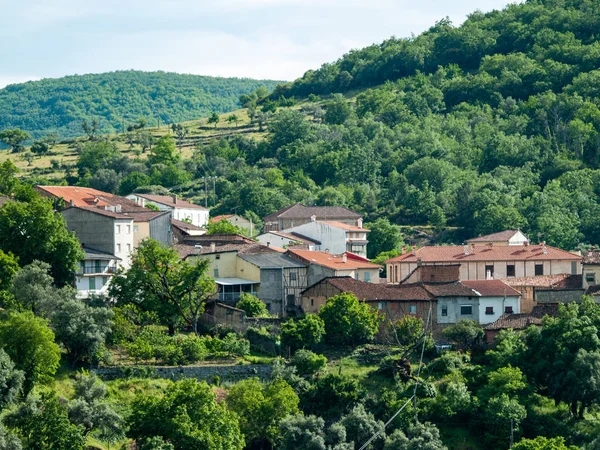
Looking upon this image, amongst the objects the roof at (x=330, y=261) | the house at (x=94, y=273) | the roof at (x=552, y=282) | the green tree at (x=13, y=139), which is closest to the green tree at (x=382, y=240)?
the roof at (x=330, y=261)

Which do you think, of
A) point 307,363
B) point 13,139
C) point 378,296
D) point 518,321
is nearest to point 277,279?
point 378,296

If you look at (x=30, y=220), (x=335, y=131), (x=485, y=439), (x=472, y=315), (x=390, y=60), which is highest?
(x=390, y=60)

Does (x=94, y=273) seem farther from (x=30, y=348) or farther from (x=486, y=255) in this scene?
(x=486, y=255)

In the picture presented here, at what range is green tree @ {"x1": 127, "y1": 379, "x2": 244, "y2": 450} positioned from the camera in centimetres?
5731

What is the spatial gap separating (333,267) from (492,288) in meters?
10.1

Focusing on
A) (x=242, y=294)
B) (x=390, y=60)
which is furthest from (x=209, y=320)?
(x=390, y=60)

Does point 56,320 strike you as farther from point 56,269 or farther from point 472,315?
point 472,315

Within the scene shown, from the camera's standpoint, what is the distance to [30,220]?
7319 cm

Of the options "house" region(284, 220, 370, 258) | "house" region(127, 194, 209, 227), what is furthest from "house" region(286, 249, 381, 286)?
"house" region(127, 194, 209, 227)

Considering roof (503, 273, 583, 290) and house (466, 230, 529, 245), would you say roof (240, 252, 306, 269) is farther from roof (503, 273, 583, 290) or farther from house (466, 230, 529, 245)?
house (466, 230, 529, 245)

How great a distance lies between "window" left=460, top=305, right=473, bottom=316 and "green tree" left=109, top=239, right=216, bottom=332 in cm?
1471

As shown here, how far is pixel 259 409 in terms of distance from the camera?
63.3 metres

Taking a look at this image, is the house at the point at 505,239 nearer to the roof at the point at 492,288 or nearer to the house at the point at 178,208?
the roof at the point at 492,288

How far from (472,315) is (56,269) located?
78.6 feet
